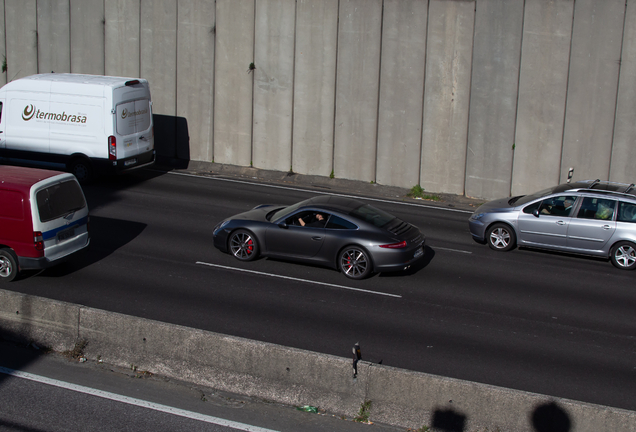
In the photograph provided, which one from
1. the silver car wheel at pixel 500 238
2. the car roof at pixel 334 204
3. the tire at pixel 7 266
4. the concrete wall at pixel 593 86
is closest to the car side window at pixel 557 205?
the silver car wheel at pixel 500 238

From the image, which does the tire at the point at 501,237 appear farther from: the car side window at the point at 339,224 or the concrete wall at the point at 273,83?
the concrete wall at the point at 273,83

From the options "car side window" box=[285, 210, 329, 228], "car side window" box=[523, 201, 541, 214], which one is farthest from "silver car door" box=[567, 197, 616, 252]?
"car side window" box=[285, 210, 329, 228]

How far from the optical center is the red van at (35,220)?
10.5 meters

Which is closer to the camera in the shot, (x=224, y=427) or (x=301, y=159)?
(x=224, y=427)

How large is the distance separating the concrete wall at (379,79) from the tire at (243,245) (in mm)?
8833

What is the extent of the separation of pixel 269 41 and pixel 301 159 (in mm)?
3987

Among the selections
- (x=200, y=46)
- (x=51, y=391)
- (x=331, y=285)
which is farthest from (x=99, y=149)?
(x=51, y=391)

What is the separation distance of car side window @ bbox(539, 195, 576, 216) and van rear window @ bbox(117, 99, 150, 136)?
10.9 metres

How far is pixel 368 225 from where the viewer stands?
1171 cm

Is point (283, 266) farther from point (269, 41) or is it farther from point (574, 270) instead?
point (269, 41)

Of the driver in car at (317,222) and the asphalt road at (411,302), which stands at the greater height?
the driver in car at (317,222)

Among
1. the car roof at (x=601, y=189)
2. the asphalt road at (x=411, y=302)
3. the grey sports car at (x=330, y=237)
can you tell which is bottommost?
the asphalt road at (x=411, y=302)

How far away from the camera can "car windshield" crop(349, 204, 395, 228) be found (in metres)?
11.9

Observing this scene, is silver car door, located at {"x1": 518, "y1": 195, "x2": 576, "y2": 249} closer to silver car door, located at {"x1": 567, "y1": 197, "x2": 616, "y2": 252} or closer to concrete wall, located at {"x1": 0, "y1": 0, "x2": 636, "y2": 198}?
silver car door, located at {"x1": 567, "y1": 197, "x2": 616, "y2": 252}
